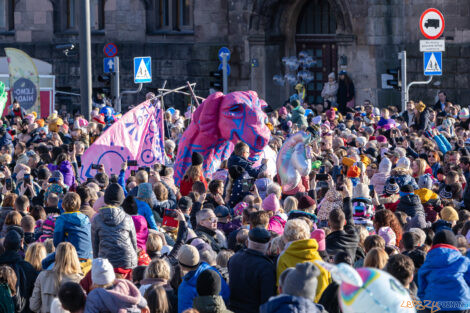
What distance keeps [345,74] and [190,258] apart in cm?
2094

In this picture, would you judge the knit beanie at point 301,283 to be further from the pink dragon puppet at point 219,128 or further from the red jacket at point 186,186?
the pink dragon puppet at point 219,128

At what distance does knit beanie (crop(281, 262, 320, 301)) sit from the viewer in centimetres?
728

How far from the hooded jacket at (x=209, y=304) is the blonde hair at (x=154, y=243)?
7.18 ft

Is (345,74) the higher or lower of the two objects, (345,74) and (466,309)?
the higher

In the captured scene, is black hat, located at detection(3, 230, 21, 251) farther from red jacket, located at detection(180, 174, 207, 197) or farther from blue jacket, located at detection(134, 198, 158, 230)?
red jacket, located at detection(180, 174, 207, 197)

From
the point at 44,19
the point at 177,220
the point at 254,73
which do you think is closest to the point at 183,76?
the point at 254,73

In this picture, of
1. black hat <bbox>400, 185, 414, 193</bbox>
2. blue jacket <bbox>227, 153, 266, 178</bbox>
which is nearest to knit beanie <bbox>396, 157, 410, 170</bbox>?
blue jacket <bbox>227, 153, 266, 178</bbox>

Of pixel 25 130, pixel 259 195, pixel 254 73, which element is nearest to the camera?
pixel 259 195

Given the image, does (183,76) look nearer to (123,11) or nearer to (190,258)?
(123,11)

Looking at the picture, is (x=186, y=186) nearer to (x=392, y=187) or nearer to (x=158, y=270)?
(x=392, y=187)

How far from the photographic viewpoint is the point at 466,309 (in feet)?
29.7

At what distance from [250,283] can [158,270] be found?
77 cm

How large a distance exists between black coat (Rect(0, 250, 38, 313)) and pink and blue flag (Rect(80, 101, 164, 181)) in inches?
263

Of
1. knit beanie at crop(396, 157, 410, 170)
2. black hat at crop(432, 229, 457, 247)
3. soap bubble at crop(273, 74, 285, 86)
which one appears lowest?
black hat at crop(432, 229, 457, 247)
